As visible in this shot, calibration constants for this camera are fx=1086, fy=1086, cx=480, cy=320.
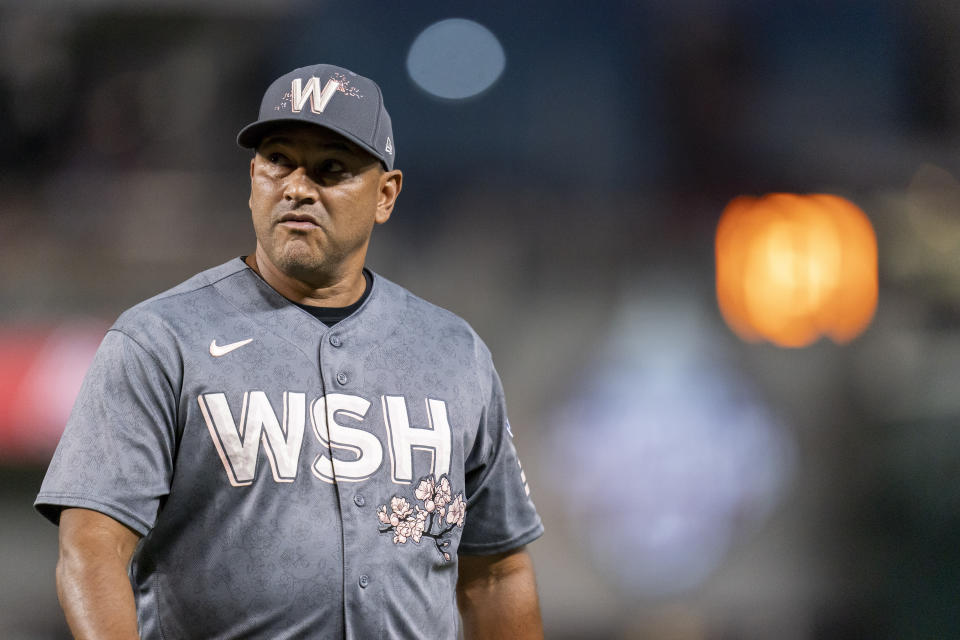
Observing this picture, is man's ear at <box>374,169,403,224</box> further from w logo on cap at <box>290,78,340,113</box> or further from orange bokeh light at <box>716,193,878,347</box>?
orange bokeh light at <box>716,193,878,347</box>

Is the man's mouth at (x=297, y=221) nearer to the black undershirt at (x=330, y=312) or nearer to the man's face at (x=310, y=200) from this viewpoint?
the man's face at (x=310, y=200)

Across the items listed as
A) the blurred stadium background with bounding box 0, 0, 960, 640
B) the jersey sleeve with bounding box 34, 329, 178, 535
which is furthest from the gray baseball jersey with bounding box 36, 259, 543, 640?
the blurred stadium background with bounding box 0, 0, 960, 640

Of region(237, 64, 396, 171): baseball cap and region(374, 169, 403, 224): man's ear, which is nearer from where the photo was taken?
region(237, 64, 396, 171): baseball cap

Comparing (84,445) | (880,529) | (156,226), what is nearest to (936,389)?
(880,529)

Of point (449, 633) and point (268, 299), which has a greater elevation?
point (268, 299)

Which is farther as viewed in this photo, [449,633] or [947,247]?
[947,247]

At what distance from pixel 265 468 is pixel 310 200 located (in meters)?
0.47

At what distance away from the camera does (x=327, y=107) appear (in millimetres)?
1863

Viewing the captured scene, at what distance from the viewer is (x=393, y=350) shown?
1.96 meters

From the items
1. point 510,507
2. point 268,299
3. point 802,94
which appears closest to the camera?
point 268,299

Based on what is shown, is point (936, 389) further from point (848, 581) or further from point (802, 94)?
point (802, 94)

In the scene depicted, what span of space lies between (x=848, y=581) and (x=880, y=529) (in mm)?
459

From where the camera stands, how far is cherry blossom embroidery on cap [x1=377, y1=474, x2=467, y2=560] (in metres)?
1.83

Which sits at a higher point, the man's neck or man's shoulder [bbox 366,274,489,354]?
the man's neck
